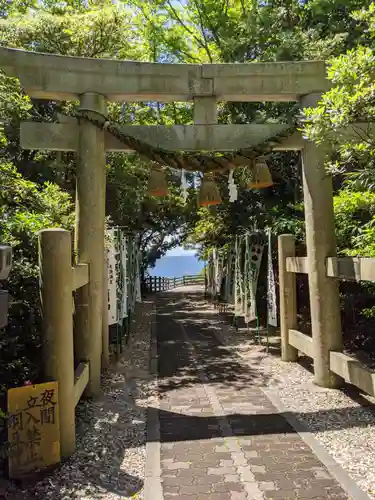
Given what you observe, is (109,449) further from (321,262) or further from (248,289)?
(248,289)

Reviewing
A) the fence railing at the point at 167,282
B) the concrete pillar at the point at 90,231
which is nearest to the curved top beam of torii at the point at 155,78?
the concrete pillar at the point at 90,231

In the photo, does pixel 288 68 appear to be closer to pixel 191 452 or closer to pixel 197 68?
pixel 197 68

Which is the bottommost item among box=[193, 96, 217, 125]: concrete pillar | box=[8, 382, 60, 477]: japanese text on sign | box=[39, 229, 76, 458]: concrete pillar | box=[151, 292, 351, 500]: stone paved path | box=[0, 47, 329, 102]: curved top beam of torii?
box=[151, 292, 351, 500]: stone paved path

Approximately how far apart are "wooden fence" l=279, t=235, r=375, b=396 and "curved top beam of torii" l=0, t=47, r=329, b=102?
2.71 metres

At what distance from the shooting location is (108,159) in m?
13.8

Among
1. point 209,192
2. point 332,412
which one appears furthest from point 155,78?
point 332,412

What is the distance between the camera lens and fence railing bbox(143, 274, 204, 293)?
30000mm

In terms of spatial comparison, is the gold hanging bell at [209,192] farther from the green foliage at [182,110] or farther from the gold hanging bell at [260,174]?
the green foliage at [182,110]

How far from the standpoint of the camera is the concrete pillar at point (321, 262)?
20.3ft

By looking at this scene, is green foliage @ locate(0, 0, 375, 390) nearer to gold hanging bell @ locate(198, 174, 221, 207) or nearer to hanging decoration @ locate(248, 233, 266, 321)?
hanging decoration @ locate(248, 233, 266, 321)

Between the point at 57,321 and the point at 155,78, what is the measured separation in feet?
12.6

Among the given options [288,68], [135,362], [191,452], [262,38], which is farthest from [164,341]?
[262,38]

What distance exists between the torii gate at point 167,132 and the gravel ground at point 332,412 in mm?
419

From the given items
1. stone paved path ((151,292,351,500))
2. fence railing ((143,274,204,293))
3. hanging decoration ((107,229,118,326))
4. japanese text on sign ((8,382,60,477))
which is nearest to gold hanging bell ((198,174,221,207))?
hanging decoration ((107,229,118,326))
